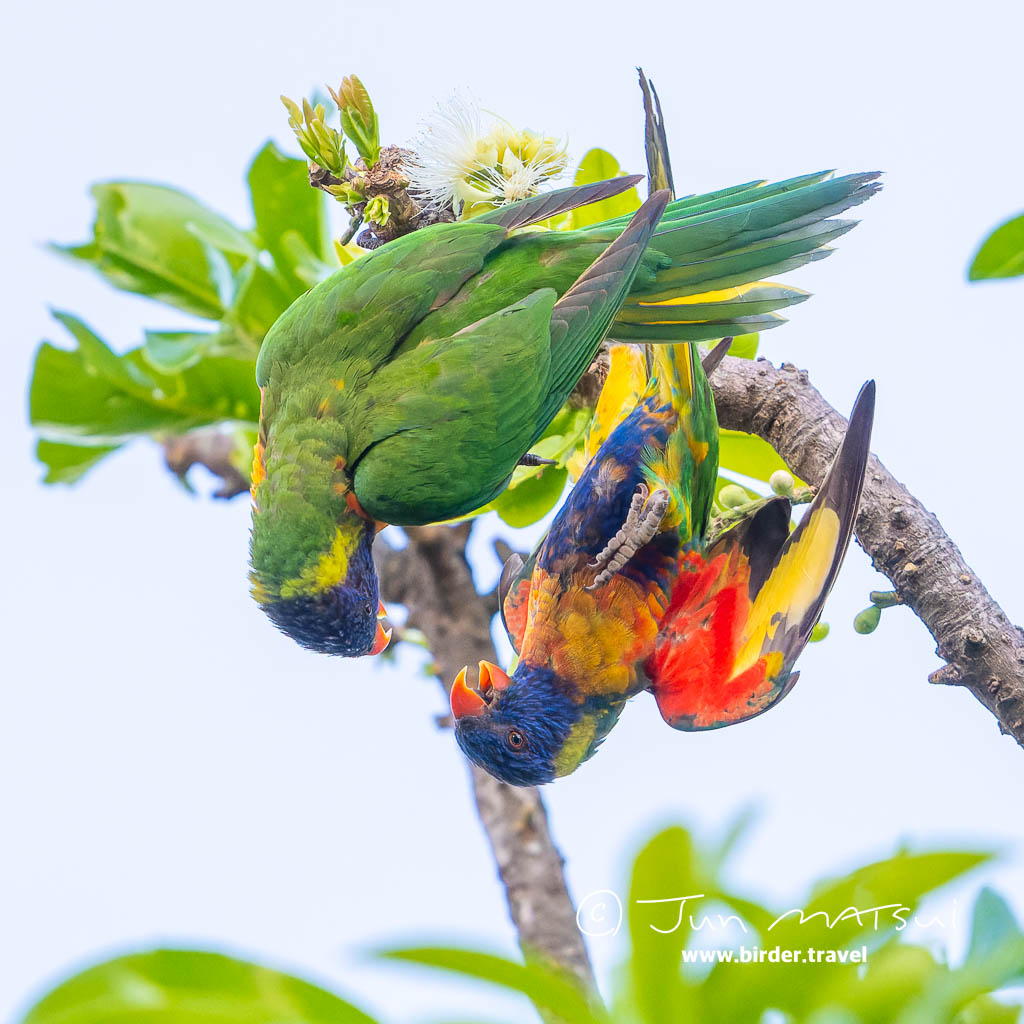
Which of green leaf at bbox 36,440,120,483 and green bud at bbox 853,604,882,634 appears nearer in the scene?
green bud at bbox 853,604,882,634

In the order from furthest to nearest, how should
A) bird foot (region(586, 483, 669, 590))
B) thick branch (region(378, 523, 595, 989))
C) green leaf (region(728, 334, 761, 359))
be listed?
green leaf (region(728, 334, 761, 359)) → thick branch (region(378, 523, 595, 989)) → bird foot (region(586, 483, 669, 590))

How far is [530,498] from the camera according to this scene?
2.58m

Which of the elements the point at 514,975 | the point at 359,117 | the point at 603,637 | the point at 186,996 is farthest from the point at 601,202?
the point at 186,996

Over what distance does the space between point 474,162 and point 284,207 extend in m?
0.85

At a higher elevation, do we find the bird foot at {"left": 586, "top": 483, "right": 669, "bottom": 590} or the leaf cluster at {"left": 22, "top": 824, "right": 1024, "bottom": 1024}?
the bird foot at {"left": 586, "top": 483, "right": 669, "bottom": 590}

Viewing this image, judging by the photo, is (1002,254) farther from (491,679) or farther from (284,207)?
(284,207)

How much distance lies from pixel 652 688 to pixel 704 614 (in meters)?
0.17

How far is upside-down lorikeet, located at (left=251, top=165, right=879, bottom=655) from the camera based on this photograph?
189 centimetres

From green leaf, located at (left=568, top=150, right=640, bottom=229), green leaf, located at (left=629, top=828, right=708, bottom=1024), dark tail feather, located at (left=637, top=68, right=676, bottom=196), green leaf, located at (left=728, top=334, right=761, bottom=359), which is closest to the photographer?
green leaf, located at (left=629, top=828, right=708, bottom=1024)

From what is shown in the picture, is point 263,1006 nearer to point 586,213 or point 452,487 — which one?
point 452,487

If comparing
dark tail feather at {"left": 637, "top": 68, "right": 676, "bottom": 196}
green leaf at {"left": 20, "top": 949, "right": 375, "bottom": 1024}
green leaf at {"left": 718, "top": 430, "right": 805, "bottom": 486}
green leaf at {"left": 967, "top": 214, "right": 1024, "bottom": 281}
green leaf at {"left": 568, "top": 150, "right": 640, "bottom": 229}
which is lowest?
A: green leaf at {"left": 20, "top": 949, "right": 375, "bottom": 1024}

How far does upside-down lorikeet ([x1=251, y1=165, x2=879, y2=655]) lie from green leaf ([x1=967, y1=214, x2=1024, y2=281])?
44cm

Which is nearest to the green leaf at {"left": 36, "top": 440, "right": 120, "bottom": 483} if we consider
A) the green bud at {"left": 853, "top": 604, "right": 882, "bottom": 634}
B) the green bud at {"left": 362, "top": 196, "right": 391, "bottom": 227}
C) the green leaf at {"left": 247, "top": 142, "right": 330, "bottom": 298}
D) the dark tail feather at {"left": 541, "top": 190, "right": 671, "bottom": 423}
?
the green leaf at {"left": 247, "top": 142, "right": 330, "bottom": 298}

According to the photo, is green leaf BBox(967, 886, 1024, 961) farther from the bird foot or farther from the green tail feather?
the green tail feather
